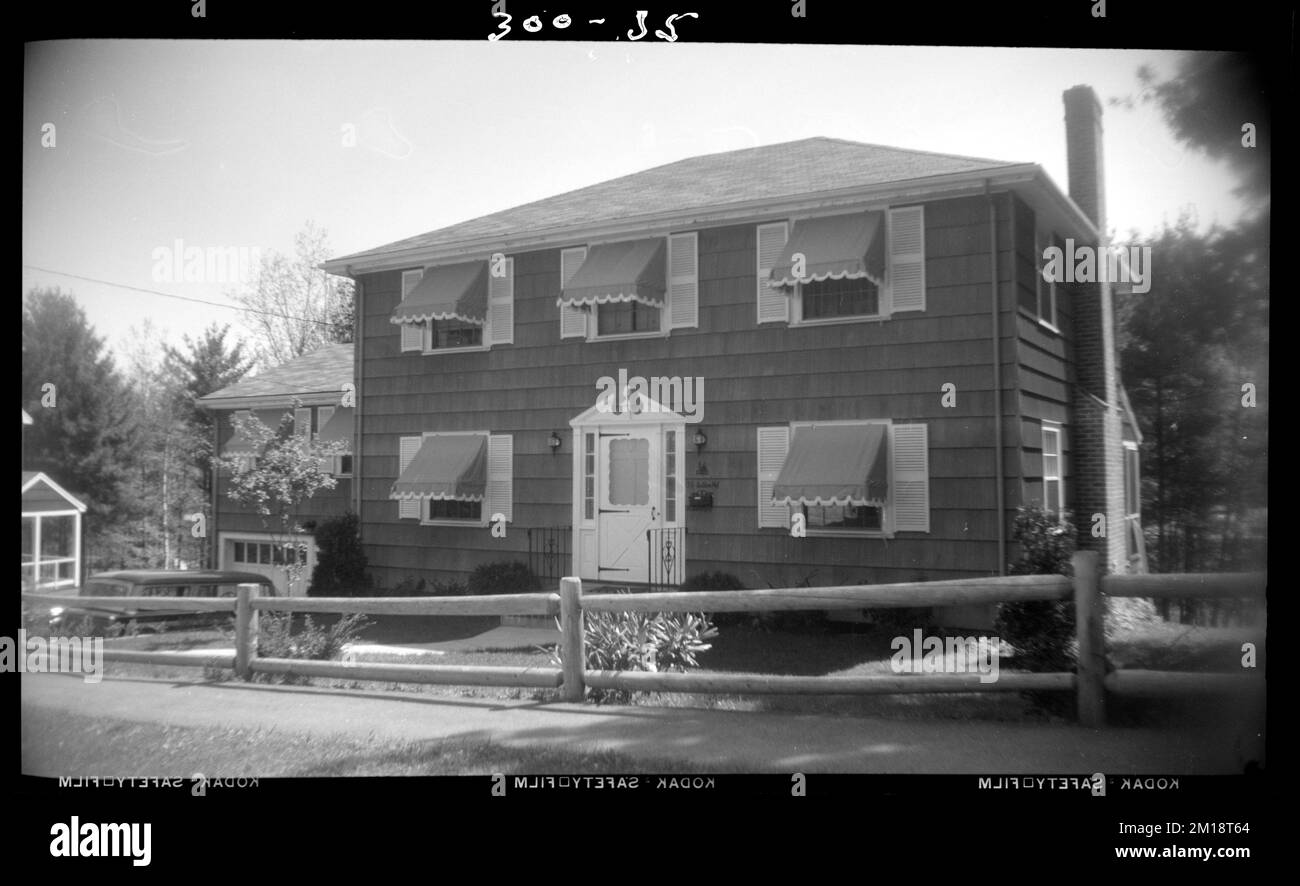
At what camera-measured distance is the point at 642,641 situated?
14.6ft

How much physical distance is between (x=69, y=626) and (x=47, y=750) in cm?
59

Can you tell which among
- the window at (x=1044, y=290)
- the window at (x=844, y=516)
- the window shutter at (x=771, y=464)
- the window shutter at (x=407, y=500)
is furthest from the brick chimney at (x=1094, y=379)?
the window shutter at (x=407, y=500)

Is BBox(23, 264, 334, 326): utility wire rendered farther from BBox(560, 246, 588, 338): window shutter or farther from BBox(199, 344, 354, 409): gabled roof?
BBox(560, 246, 588, 338): window shutter

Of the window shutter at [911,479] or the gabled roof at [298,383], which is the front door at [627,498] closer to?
the window shutter at [911,479]

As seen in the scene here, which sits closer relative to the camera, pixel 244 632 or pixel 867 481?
pixel 244 632

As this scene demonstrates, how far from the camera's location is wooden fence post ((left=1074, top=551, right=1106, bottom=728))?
365 centimetres

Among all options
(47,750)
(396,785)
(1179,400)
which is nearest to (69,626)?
(47,750)

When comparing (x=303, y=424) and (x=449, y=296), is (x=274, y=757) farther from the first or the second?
(x=449, y=296)

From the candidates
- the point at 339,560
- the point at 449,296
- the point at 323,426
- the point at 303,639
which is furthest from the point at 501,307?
the point at 303,639

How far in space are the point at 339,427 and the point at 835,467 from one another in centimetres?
363

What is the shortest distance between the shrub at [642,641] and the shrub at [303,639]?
147 cm

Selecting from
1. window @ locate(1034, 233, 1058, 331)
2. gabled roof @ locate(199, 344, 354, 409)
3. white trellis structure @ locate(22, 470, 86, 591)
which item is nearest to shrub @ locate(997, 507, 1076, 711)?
window @ locate(1034, 233, 1058, 331)

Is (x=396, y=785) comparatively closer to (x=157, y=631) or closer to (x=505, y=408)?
(x=157, y=631)

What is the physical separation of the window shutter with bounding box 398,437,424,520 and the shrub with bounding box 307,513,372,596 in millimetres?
323
